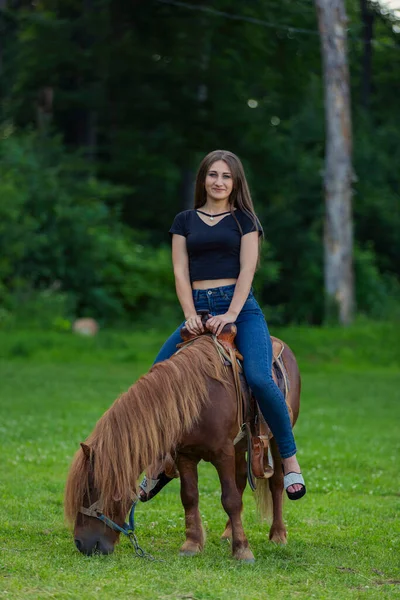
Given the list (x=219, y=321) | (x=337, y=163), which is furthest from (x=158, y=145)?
(x=219, y=321)

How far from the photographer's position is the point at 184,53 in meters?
29.9

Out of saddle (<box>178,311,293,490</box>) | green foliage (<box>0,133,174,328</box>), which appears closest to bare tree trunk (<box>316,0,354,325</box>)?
green foliage (<box>0,133,174,328</box>)

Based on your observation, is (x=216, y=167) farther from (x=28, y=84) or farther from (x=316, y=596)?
(x=28, y=84)

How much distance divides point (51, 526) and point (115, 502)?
4.80ft

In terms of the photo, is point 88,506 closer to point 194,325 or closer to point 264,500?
point 194,325

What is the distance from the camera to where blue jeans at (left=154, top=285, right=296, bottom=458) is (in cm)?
640

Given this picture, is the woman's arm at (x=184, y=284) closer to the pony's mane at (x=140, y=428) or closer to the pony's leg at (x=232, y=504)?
the pony's mane at (x=140, y=428)

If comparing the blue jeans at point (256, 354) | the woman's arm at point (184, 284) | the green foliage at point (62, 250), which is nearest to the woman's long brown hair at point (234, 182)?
the woman's arm at point (184, 284)

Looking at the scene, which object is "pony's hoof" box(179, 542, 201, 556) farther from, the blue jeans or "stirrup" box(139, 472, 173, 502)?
the blue jeans

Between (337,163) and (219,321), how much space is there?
54.6 ft

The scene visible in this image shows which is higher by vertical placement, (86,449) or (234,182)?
Answer: (234,182)

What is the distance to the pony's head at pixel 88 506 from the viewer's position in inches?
234

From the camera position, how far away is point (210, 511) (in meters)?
8.20

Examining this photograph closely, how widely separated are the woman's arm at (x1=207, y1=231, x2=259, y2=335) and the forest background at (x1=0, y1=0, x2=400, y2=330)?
55.4 feet
